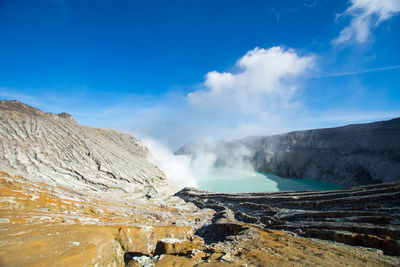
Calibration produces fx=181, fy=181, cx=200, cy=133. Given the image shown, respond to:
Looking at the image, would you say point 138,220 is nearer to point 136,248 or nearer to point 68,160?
point 136,248

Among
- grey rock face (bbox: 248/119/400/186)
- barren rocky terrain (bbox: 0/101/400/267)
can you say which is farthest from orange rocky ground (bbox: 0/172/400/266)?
grey rock face (bbox: 248/119/400/186)

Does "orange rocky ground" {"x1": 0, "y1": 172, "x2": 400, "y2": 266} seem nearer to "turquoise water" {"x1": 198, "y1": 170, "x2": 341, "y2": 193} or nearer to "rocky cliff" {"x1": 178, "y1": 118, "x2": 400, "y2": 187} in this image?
"turquoise water" {"x1": 198, "y1": 170, "x2": 341, "y2": 193}

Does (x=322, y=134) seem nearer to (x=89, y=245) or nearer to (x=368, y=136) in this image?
(x=368, y=136)

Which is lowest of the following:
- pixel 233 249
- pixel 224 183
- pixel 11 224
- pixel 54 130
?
pixel 224 183

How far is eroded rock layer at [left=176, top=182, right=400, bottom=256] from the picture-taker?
13.0 meters

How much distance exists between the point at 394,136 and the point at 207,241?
2473 inches

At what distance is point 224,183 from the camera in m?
64.9

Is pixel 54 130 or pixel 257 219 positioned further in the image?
pixel 54 130

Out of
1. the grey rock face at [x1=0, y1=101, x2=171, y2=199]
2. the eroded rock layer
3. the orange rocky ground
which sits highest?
the grey rock face at [x1=0, y1=101, x2=171, y2=199]

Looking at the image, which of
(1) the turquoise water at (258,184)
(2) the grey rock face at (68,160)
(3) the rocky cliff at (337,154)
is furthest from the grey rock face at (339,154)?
(2) the grey rock face at (68,160)

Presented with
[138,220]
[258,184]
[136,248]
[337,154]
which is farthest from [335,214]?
[337,154]

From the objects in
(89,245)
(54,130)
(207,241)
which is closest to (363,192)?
(207,241)

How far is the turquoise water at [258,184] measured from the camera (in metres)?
53.8

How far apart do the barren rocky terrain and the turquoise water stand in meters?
23.0
